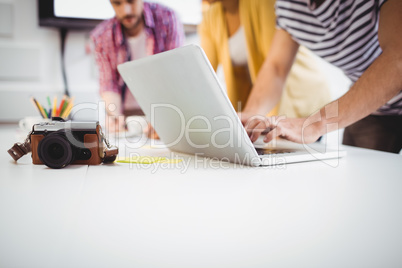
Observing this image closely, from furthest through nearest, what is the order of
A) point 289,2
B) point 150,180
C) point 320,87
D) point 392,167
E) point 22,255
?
1. point 320,87
2. point 289,2
3. point 392,167
4. point 150,180
5. point 22,255

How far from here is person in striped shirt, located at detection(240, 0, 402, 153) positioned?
669 mm

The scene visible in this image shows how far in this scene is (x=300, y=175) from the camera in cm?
50

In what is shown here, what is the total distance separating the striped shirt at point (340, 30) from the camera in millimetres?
872

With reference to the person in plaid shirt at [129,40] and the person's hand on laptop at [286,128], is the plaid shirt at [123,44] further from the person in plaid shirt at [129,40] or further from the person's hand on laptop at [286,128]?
the person's hand on laptop at [286,128]

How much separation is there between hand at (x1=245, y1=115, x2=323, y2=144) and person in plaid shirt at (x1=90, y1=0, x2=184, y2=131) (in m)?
1.11

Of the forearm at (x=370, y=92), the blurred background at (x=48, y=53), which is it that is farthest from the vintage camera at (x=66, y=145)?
the blurred background at (x=48, y=53)

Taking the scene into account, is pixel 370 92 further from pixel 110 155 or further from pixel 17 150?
pixel 17 150

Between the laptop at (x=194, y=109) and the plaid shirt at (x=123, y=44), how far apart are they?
0.93 m

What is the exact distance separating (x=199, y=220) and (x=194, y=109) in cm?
34

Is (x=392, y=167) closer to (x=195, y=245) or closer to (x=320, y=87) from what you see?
(x=195, y=245)

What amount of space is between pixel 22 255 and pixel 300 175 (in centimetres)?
39

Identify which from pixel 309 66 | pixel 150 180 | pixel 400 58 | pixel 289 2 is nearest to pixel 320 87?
pixel 309 66

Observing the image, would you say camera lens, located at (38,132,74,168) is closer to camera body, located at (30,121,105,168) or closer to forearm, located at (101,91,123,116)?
camera body, located at (30,121,105,168)

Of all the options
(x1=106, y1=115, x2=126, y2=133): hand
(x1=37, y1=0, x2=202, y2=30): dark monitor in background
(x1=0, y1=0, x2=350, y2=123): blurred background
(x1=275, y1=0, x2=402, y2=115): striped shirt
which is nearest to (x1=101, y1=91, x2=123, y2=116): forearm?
(x1=106, y1=115, x2=126, y2=133): hand
